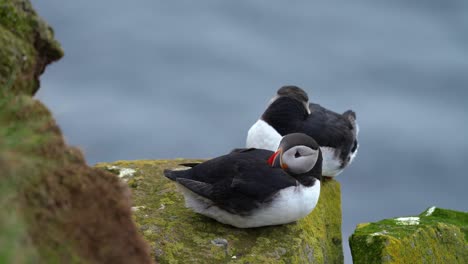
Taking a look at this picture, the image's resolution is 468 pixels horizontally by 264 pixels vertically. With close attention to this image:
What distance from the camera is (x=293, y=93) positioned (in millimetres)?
11352

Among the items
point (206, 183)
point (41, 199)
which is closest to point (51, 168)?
point (41, 199)

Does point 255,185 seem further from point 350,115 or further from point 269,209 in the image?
point 350,115

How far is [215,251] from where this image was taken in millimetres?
7895

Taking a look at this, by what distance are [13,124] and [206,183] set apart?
3.81 metres

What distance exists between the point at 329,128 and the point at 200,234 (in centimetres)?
386

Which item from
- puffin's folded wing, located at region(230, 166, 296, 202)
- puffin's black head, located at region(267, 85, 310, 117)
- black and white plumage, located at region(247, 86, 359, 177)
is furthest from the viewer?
puffin's black head, located at region(267, 85, 310, 117)

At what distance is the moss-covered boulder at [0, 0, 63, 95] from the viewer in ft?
16.9

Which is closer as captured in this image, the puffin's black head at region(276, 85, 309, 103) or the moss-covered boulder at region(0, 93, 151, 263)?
the moss-covered boulder at region(0, 93, 151, 263)

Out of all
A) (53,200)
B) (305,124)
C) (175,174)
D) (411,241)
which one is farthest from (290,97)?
(53,200)

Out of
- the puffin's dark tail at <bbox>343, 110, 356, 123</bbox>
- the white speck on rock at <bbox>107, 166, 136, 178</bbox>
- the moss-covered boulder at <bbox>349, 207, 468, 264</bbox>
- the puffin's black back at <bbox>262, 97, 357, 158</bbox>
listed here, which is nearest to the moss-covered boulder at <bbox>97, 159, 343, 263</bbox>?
the white speck on rock at <bbox>107, 166, 136, 178</bbox>

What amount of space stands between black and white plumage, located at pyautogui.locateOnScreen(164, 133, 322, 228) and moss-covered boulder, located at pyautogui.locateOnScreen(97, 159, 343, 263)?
0.22m

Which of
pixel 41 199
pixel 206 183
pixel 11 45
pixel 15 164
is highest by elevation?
pixel 11 45

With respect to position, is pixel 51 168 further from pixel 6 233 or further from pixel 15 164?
pixel 6 233

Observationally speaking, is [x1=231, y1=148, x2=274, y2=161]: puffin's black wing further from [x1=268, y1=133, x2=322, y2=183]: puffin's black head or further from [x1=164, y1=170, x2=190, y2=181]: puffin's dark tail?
[x1=164, y1=170, x2=190, y2=181]: puffin's dark tail
